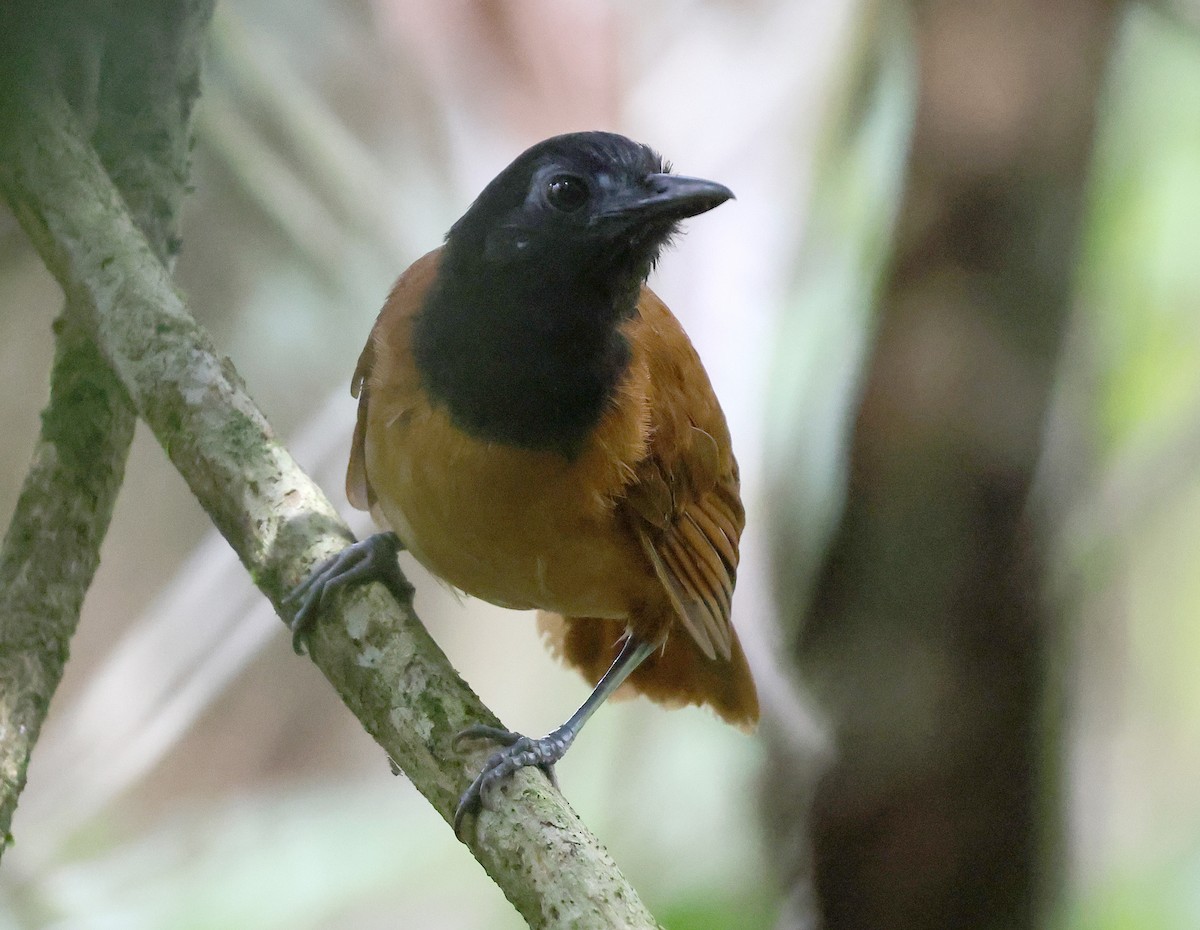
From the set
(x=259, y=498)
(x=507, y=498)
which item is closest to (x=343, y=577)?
(x=259, y=498)

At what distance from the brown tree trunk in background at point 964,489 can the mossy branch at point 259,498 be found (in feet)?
5.32

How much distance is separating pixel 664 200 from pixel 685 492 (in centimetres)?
52

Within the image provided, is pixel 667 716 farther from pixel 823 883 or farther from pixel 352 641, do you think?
pixel 352 641

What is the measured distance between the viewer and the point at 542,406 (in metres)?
1.64

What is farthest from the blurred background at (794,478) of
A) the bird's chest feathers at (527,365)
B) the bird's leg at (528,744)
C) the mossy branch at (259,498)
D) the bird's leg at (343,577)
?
the bird's leg at (343,577)

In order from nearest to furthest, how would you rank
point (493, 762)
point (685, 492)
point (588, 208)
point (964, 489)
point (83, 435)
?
point (493, 762), point (588, 208), point (83, 435), point (685, 492), point (964, 489)

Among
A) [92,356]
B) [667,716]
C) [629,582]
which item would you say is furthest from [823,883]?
[92,356]

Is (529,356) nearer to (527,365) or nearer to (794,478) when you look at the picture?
(527,365)

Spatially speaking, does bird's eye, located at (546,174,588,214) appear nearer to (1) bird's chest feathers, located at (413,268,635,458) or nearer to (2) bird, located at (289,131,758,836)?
(2) bird, located at (289,131,758,836)

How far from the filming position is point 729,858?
3.30 meters

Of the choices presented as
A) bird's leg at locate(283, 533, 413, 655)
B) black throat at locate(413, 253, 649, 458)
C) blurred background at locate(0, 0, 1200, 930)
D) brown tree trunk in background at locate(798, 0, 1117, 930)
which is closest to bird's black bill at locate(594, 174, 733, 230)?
black throat at locate(413, 253, 649, 458)

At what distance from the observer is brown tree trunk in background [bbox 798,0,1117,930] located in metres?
2.67

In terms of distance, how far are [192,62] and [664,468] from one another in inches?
42.6

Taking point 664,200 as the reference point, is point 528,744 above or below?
below
